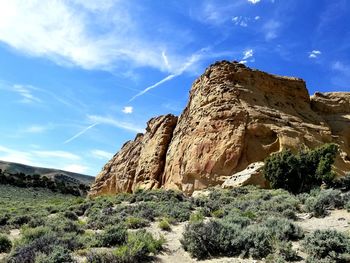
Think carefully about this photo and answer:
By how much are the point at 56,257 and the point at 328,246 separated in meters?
7.00

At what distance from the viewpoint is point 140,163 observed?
45.8m

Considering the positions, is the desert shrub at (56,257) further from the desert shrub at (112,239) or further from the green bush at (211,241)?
the green bush at (211,241)

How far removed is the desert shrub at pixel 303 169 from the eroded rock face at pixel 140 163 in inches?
722

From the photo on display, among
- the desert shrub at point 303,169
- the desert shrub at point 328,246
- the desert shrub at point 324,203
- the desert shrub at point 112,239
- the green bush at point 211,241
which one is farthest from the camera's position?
the desert shrub at point 303,169

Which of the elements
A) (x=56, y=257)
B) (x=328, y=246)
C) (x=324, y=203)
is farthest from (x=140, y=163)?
(x=328, y=246)

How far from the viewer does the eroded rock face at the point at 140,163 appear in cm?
4278

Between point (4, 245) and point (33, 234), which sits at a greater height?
point (33, 234)

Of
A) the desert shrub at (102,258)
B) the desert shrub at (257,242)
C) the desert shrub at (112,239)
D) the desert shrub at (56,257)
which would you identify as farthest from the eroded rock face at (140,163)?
the desert shrub at (102,258)

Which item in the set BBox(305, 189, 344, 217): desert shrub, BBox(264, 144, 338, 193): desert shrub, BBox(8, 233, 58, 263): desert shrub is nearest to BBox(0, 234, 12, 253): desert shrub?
BBox(8, 233, 58, 263): desert shrub

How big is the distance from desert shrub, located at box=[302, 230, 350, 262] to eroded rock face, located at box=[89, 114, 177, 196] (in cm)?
3129

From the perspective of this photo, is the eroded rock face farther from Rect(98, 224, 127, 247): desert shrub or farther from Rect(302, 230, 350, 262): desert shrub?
Rect(302, 230, 350, 262): desert shrub

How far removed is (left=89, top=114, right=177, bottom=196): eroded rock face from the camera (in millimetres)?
42781

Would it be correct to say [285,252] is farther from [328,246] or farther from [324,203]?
[324,203]

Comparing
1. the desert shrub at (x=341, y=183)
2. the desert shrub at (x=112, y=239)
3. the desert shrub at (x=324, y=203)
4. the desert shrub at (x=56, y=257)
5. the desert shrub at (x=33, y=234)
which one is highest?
the desert shrub at (x=341, y=183)
